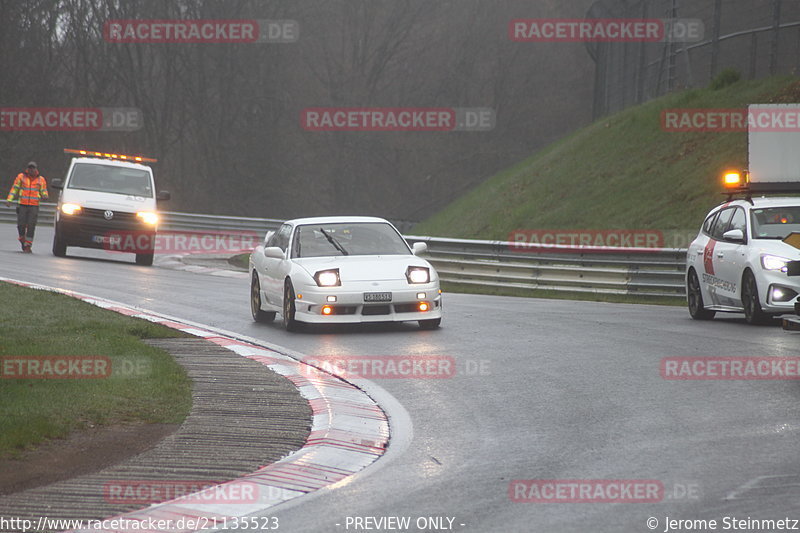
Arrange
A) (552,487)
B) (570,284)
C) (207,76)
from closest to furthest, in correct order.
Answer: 1. (552,487)
2. (570,284)
3. (207,76)

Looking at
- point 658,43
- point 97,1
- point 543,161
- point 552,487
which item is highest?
point 97,1

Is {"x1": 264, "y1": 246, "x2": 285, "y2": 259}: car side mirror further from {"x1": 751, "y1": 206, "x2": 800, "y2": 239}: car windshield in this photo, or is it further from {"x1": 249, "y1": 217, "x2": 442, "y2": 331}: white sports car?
{"x1": 751, "y1": 206, "x2": 800, "y2": 239}: car windshield

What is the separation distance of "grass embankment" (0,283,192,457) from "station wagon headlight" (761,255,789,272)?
7.01 m

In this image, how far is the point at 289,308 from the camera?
15.1 metres

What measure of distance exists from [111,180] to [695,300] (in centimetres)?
1425

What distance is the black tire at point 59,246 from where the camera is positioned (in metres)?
26.1

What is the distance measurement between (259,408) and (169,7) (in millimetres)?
55279

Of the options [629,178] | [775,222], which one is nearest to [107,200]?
[629,178]

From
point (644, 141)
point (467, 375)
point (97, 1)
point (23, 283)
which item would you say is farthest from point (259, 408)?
point (97, 1)

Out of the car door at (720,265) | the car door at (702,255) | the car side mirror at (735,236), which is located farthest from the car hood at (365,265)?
the car door at (702,255)

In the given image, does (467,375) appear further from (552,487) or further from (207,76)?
(207,76)

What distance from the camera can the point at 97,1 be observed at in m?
59.7

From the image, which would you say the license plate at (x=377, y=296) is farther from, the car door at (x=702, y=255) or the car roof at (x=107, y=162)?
the car roof at (x=107, y=162)

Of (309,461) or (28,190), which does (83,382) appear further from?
(28,190)
